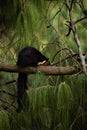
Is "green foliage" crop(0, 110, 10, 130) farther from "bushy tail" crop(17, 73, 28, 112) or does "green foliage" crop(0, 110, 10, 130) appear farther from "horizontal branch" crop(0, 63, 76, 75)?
"horizontal branch" crop(0, 63, 76, 75)

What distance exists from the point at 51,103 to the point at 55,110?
3cm

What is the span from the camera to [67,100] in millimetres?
1680

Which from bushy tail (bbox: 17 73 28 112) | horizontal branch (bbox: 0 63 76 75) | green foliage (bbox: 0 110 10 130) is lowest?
green foliage (bbox: 0 110 10 130)

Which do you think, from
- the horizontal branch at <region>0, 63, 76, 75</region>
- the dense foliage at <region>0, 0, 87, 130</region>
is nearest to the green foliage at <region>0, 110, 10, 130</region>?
the dense foliage at <region>0, 0, 87, 130</region>

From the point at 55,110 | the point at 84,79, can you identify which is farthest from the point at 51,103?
the point at 84,79

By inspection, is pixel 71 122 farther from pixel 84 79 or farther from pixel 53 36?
pixel 53 36

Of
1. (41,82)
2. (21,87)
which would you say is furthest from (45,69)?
(21,87)

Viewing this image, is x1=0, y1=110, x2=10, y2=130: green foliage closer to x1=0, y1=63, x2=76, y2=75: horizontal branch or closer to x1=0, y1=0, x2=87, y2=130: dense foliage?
x1=0, y1=0, x2=87, y2=130: dense foliage

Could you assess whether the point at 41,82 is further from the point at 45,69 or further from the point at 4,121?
the point at 4,121

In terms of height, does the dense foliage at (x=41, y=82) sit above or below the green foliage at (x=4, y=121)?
above

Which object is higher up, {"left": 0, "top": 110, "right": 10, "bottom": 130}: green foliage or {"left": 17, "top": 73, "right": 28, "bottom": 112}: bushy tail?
{"left": 17, "top": 73, "right": 28, "bottom": 112}: bushy tail

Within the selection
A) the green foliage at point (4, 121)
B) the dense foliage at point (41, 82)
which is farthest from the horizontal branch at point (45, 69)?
the green foliage at point (4, 121)

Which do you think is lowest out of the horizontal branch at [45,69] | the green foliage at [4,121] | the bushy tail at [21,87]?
the green foliage at [4,121]

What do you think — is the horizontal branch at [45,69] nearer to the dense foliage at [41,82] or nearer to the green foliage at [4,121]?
the dense foliage at [41,82]
